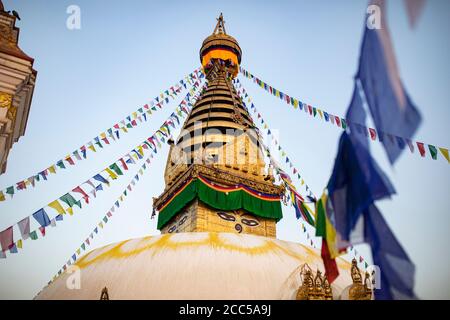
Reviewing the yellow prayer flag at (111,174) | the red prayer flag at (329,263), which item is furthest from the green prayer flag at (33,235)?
the red prayer flag at (329,263)

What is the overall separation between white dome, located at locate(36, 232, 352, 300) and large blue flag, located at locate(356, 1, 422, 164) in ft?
20.4

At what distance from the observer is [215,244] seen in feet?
33.6

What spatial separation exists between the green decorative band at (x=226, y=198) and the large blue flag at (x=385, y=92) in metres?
12.4

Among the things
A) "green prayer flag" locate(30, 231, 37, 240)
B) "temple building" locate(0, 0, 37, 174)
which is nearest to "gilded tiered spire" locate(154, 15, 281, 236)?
"green prayer flag" locate(30, 231, 37, 240)

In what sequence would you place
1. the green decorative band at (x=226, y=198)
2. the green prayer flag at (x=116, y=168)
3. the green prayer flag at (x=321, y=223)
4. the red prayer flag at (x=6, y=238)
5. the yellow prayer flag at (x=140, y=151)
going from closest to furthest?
the green prayer flag at (x=321, y=223) → the red prayer flag at (x=6, y=238) → the green prayer flag at (x=116, y=168) → the yellow prayer flag at (x=140, y=151) → the green decorative band at (x=226, y=198)

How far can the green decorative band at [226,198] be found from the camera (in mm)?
15648

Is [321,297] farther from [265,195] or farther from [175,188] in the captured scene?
[175,188]

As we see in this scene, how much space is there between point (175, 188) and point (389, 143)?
47.6 feet

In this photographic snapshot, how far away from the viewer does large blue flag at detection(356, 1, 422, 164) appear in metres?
2.93

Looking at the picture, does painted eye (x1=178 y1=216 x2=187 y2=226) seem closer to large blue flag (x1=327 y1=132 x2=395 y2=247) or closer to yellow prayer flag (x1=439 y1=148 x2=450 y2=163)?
yellow prayer flag (x1=439 y1=148 x2=450 y2=163)

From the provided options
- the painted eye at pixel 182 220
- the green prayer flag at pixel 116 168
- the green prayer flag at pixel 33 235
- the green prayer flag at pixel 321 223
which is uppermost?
the green prayer flag at pixel 116 168

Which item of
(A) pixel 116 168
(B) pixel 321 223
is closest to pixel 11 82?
(A) pixel 116 168

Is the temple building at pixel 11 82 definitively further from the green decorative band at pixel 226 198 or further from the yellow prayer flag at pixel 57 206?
the green decorative band at pixel 226 198
